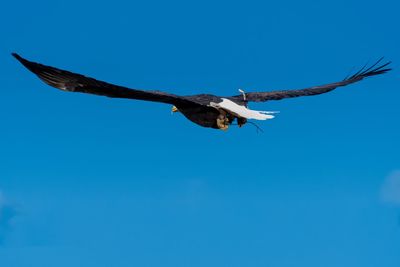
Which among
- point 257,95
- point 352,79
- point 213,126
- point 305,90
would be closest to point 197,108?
point 213,126

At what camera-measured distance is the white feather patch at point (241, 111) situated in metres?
12.1

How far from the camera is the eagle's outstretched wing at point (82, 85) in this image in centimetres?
1055

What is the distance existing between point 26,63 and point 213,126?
11.6 feet

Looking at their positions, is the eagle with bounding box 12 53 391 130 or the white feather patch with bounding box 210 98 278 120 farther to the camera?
the white feather patch with bounding box 210 98 278 120

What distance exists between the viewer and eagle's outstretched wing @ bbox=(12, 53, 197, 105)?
1055cm

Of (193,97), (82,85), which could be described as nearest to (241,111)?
(193,97)

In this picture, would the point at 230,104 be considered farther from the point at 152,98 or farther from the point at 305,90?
the point at 305,90

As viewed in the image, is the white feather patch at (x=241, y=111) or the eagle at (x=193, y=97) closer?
the eagle at (x=193, y=97)

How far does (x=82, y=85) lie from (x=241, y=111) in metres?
2.80

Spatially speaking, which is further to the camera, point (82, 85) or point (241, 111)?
A: point (241, 111)

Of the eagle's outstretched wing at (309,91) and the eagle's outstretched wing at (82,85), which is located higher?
the eagle's outstretched wing at (309,91)

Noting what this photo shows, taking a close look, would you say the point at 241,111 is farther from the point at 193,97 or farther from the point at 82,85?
the point at 82,85

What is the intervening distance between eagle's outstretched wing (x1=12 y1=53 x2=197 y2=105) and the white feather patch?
1.02 m

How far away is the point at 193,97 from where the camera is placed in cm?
1247
